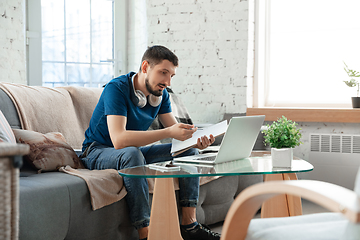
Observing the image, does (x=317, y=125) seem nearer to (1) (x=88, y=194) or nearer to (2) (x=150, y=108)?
(2) (x=150, y=108)

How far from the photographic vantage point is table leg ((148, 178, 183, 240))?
164 centimetres

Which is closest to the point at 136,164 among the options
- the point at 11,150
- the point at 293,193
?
the point at 11,150

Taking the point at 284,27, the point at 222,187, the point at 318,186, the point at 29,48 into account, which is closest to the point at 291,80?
the point at 284,27

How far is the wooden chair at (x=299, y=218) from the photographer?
29.2 inches

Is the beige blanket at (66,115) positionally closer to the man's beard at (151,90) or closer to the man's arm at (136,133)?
the man's arm at (136,133)

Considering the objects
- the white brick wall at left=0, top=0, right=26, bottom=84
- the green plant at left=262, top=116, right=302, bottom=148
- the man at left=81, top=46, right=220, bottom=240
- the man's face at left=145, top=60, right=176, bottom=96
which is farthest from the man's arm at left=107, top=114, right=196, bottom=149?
the white brick wall at left=0, top=0, right=26, bottom=84

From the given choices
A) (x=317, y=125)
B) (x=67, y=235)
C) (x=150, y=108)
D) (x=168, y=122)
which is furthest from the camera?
(x=317, y=125)

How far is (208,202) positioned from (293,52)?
1848 mm

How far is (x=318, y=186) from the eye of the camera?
0.82 m

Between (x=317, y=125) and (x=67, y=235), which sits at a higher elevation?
(x=317, y=125)

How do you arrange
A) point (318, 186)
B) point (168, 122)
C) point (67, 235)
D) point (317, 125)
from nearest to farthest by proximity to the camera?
point (318, 186) → point (67, 235) → point (168, 122) → point (317, 125)

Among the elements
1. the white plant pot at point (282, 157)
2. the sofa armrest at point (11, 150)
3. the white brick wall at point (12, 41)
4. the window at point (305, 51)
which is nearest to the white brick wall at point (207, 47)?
the window at point (305, 51)

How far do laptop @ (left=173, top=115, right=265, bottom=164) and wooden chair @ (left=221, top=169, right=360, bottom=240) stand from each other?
1.69ft

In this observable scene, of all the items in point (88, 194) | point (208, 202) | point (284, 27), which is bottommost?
point (208, 202)
